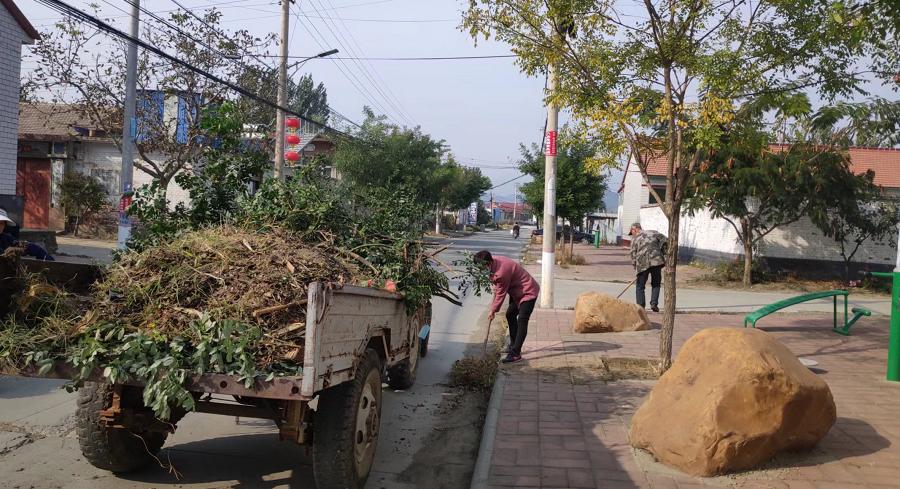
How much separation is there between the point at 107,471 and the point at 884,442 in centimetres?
558

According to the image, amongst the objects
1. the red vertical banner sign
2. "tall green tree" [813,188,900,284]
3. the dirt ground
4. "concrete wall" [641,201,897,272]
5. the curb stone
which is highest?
the red vertical banner sign

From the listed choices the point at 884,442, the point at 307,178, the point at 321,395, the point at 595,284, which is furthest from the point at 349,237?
the point at 595,284

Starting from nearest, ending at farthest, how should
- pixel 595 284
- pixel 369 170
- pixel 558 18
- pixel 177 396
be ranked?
pixel 177 396 < pixel 558 18 < pixel 595 284 < pixel 369 170

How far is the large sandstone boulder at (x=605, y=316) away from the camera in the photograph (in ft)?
34.7

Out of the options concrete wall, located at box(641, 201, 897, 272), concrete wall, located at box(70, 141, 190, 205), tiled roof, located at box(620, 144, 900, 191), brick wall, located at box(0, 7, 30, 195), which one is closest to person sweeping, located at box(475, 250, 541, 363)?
brick wall, located at box(0, 7, 30, 195)

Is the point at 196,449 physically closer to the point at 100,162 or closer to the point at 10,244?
the point at 10,244

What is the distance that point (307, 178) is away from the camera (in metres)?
6.39

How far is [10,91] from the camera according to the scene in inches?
594

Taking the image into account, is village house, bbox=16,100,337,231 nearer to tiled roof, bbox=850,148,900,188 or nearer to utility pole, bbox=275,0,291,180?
utility pole, bbox=275,0,291,180

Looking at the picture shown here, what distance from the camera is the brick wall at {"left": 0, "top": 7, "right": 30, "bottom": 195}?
48.7 feet

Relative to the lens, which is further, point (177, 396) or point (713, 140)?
point (713, 140)

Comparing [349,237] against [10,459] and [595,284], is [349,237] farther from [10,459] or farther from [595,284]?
[595,284]

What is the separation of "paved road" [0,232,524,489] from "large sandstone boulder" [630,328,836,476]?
190cm

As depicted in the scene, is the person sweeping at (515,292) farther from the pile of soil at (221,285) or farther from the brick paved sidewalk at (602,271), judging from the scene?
the brick paved sidewalk at (602,271)
